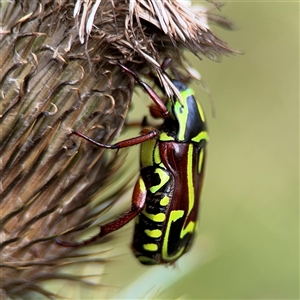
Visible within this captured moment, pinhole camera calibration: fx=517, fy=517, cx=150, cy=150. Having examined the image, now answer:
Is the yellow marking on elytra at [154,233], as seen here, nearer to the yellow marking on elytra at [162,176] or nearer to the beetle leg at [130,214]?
the beetle leg at [130,214]

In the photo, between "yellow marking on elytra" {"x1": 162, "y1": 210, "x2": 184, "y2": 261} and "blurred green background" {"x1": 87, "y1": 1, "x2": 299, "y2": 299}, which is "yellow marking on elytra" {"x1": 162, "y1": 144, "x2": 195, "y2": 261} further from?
"blurred green background" {"x1": 87, "y1": 1, "x2": 299, "y2": 299}

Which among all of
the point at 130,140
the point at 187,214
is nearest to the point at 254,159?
the point at 187,214

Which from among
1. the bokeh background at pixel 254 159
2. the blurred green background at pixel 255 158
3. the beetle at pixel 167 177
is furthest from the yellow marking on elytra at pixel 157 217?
the blurred green background at pixel 255 158

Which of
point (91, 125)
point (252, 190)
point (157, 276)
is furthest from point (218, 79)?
point (91, 125)

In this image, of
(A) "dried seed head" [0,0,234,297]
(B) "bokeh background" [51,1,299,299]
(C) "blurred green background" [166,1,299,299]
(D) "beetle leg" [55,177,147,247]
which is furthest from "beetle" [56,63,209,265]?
(C) "blurred green background" [166,1,299,299]

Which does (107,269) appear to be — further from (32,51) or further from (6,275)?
(32,51)
